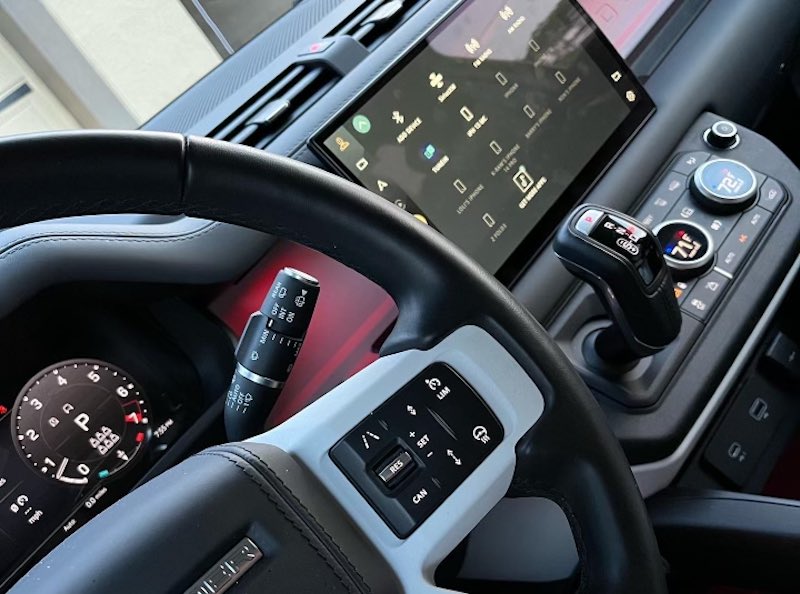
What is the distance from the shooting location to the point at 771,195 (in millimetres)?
945

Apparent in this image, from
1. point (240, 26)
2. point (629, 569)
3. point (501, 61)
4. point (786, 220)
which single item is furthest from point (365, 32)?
point (629, 569)

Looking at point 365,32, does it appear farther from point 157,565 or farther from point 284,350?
point 157,565

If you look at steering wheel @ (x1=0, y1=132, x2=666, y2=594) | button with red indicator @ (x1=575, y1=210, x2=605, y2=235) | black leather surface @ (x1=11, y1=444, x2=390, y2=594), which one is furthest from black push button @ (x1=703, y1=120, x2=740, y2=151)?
black leather surface @ (x1=11, y1=444, x2=390, y2=594)

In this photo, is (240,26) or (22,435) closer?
(22,435)

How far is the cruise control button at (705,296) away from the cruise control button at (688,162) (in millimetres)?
142

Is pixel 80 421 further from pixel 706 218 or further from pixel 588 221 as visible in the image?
pixel 706 218

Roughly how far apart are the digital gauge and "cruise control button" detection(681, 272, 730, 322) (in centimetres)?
54

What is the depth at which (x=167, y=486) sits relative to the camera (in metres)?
0.52

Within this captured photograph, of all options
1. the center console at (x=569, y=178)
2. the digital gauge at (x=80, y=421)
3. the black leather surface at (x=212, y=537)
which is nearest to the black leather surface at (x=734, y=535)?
the center console at (x=569, y=178)

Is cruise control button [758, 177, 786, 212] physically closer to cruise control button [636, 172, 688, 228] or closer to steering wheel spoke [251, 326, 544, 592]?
cruise control button [636, 172, 688, 228]

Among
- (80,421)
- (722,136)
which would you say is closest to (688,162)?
(722,136)

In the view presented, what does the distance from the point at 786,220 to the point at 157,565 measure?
76 centimetres

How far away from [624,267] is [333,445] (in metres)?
0.27

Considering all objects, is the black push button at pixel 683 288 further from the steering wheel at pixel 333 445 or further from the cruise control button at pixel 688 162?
the steering wheel at pixel 333 445
